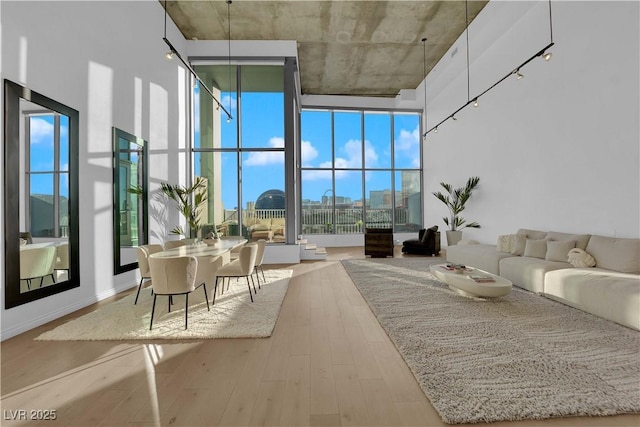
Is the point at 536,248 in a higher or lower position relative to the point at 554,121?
lower

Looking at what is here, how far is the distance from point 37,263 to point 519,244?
21.6 ft

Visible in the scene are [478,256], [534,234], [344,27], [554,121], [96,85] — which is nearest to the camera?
[96,85]

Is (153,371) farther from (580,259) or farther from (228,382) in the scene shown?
(580,259)

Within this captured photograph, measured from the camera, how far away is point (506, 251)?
16.8 feet

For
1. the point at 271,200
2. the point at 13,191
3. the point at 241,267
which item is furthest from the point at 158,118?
the point at 241,267

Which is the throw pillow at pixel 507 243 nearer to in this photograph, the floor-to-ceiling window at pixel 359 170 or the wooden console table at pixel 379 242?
the wooden console table at pixel 379 242

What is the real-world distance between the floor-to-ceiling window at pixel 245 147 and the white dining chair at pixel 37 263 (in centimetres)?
361

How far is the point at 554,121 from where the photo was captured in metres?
4.84

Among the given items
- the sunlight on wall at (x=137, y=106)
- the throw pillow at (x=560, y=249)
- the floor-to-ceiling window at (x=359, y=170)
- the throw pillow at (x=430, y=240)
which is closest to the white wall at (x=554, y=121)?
the throw pillow at (x=560, y=249)

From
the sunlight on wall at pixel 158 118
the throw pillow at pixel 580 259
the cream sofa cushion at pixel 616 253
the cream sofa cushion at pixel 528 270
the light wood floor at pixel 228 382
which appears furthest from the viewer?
the sunlight on wall at pixel 158 118

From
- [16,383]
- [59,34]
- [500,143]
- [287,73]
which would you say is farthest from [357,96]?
[16,383]

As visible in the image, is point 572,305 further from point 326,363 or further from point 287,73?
point 287,73

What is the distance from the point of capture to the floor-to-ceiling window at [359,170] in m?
9.87

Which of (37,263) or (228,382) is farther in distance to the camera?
(37,263)
